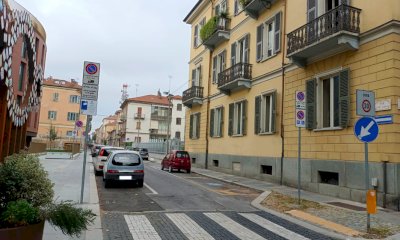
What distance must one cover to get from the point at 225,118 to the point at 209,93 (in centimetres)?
384

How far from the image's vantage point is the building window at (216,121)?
26.3 m

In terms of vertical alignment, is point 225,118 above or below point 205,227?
A: above

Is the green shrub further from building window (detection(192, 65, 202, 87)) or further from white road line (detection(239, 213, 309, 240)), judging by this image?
building window (detection(192, 65, 202, 87))

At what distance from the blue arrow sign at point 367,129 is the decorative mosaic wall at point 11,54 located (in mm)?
9976

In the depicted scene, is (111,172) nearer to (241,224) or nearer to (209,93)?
(241,224)

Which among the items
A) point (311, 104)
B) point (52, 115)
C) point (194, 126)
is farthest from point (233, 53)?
point (52, 115)

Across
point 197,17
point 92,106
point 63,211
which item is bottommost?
point 63,211

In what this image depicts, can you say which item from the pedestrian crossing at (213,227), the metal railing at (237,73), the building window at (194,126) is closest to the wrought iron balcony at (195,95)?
the building window at (194,126)

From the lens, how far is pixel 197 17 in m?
33.1

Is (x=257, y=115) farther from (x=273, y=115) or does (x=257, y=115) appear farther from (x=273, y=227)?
(x=273, y=227)

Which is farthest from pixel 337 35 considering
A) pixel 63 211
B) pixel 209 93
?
pixel 209 93

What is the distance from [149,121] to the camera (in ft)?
307

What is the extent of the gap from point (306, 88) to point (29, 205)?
43.6 ft

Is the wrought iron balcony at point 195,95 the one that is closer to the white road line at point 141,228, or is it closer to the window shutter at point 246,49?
the window shutter at point 246,49
